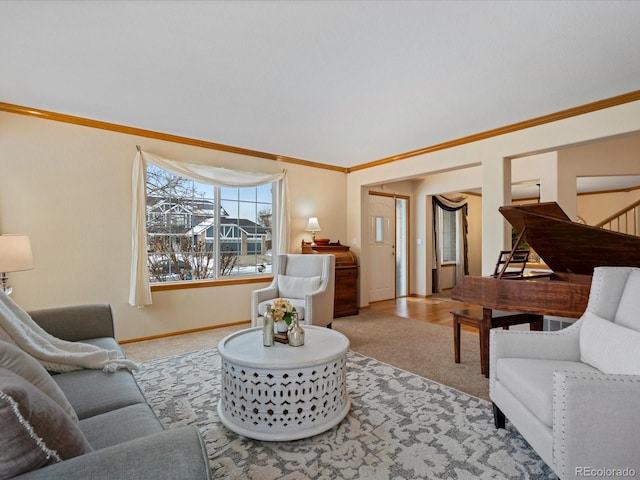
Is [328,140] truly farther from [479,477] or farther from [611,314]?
[479,477]

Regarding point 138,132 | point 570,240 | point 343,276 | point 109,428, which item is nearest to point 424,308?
point 343,276

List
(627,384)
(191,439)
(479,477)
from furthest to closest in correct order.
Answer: (479,477)
(627,384)
(191,439)

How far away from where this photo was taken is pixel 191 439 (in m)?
0.90

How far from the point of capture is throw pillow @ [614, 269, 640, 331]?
5.59 feet

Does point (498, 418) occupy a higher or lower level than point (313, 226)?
lower

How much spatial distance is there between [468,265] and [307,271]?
541 centimetres

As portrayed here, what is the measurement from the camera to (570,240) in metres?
2.55

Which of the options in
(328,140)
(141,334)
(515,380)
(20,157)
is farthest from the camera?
(328,140)

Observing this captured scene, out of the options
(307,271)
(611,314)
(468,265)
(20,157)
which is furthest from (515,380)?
(468,265)

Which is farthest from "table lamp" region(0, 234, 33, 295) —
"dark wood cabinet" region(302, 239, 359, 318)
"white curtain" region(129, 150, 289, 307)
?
"dark wood cabinet" region(302, 239, 359, 318)

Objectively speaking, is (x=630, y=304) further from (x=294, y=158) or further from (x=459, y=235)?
(x=459, y=235)

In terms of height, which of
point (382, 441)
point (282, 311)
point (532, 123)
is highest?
point (532, 123)

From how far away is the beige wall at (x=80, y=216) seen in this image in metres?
3.27

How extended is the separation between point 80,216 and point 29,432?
345 centimetres
